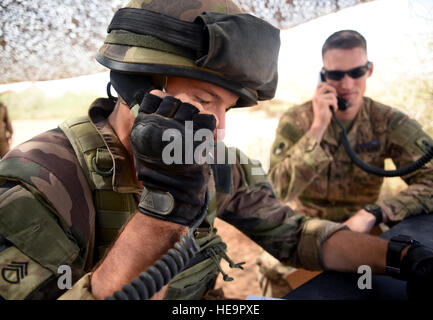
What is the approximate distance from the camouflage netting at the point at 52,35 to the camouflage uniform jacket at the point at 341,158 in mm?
1238

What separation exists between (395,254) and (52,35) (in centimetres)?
133

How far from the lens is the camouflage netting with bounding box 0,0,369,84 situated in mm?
955

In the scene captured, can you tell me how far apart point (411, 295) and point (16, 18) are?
4.63 feet

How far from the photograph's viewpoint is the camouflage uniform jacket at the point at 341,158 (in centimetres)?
212

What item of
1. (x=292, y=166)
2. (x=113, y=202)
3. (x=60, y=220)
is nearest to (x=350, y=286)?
(x=113, y=202)

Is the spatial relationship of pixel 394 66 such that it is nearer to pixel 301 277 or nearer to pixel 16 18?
pixel 301 277

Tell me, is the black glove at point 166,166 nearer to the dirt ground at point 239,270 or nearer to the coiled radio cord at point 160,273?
the coiled radio cord at point 160,273

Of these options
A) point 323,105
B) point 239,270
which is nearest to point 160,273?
point 323,105

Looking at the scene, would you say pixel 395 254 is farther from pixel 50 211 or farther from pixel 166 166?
pixel 50 211

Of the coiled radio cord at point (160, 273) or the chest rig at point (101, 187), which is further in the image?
the chest rig at point (101, 187)

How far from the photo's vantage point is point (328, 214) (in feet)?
8.13

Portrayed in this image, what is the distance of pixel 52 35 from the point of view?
38.9 inches

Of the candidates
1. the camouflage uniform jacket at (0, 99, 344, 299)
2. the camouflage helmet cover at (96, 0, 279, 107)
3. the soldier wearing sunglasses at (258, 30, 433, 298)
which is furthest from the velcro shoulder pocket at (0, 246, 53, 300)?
the soldier wearing sunglasses at (258, 30, 433, 298)

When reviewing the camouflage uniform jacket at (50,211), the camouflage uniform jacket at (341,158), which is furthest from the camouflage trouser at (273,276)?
the camouflage uniform jacket at (50,211)
